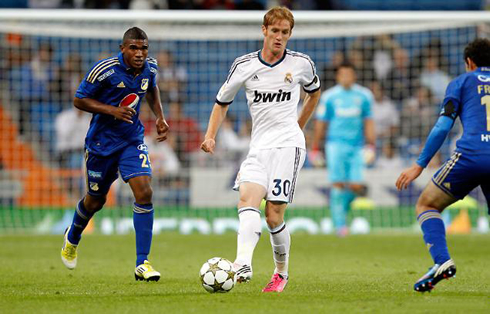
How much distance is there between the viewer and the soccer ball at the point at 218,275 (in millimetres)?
6875

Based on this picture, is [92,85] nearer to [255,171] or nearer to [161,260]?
[255,171]

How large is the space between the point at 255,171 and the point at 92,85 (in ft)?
6.99

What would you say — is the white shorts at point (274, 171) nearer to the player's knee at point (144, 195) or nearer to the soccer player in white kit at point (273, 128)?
the soccer player in white kit at point (273, 128)

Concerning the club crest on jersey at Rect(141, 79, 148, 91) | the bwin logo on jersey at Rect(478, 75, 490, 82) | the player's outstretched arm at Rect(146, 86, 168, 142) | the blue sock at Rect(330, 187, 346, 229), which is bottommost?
the blue sock at Rect(330, 187, 346, 229)

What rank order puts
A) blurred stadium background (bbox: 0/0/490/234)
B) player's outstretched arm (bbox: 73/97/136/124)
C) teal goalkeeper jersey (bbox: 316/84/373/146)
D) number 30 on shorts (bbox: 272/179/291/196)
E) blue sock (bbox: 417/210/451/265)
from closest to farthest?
blue sock (bbox: 417/210/451/265) → number 30 on shorts (bbox: 272/179/291/196) → player's outstretched arm (bbox: 73/97/136/124) → teal goalkeeper jersey (bbox: 316/84/373/146) → blurred stadium background (bbox: 0/0/490/234)

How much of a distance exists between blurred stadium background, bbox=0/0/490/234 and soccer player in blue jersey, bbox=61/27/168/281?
6.69 meters

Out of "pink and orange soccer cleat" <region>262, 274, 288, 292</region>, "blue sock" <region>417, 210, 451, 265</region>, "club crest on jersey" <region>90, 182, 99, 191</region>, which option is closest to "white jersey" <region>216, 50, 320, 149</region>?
"pink and orange soccer cleat" <region>262, 274, 288, 292</region>

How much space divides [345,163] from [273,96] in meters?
7.49

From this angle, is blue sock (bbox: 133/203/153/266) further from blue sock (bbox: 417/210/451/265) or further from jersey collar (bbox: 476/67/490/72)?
jersey collar (bbox: 476/67/490/72)

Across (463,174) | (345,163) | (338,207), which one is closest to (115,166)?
(463,174)

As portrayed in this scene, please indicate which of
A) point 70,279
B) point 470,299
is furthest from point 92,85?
point 470,299

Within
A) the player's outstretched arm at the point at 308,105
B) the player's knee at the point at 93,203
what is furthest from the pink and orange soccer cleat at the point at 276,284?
the player's knee at the point at 93,203

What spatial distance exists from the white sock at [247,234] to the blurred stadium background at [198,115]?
858 cm

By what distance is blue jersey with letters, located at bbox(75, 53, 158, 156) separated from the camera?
28.0 ft
